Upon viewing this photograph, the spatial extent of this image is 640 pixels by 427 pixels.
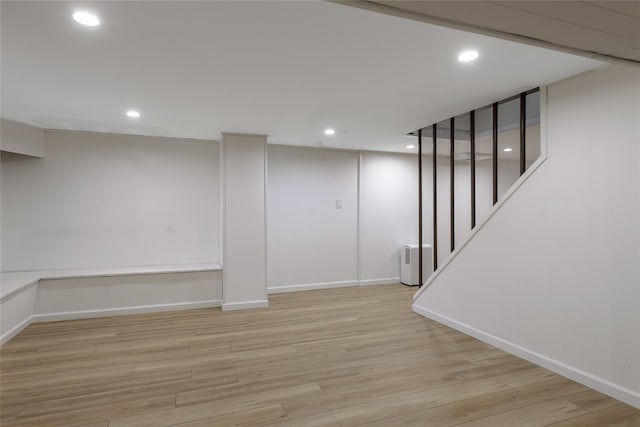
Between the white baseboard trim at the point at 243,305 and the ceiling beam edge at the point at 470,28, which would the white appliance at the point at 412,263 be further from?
the ceiling beam edge at the point at 470,28

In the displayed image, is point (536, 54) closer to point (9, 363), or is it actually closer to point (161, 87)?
point (161, 87)

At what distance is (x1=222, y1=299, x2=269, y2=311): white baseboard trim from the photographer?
4648 millimetres

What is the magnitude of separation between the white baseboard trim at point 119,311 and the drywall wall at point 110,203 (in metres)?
0.69

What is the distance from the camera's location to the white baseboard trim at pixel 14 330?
3.51 meters

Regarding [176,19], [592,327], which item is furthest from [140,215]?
[592,327]

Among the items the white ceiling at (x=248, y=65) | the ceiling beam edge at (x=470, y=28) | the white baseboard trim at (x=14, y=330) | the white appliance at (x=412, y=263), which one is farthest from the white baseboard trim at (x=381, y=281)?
the ceiling beam edge at (x=470, y=28)

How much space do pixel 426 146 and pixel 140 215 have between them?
4493 mm

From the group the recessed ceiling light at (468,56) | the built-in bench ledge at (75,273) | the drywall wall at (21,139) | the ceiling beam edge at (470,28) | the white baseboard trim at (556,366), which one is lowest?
the white baseboard trim at (556,366)

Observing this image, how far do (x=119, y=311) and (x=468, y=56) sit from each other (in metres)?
4.69

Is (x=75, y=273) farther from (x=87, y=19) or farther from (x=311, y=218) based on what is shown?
(x=87, y=19)

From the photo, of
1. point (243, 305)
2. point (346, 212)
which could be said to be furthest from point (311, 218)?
point (243, 305)

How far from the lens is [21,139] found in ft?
13.4

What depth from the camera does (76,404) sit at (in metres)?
2.40

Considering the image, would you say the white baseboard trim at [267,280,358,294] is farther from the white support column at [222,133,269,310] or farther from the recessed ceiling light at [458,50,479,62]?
the recessed ceiling light at [458,50,479,62]
